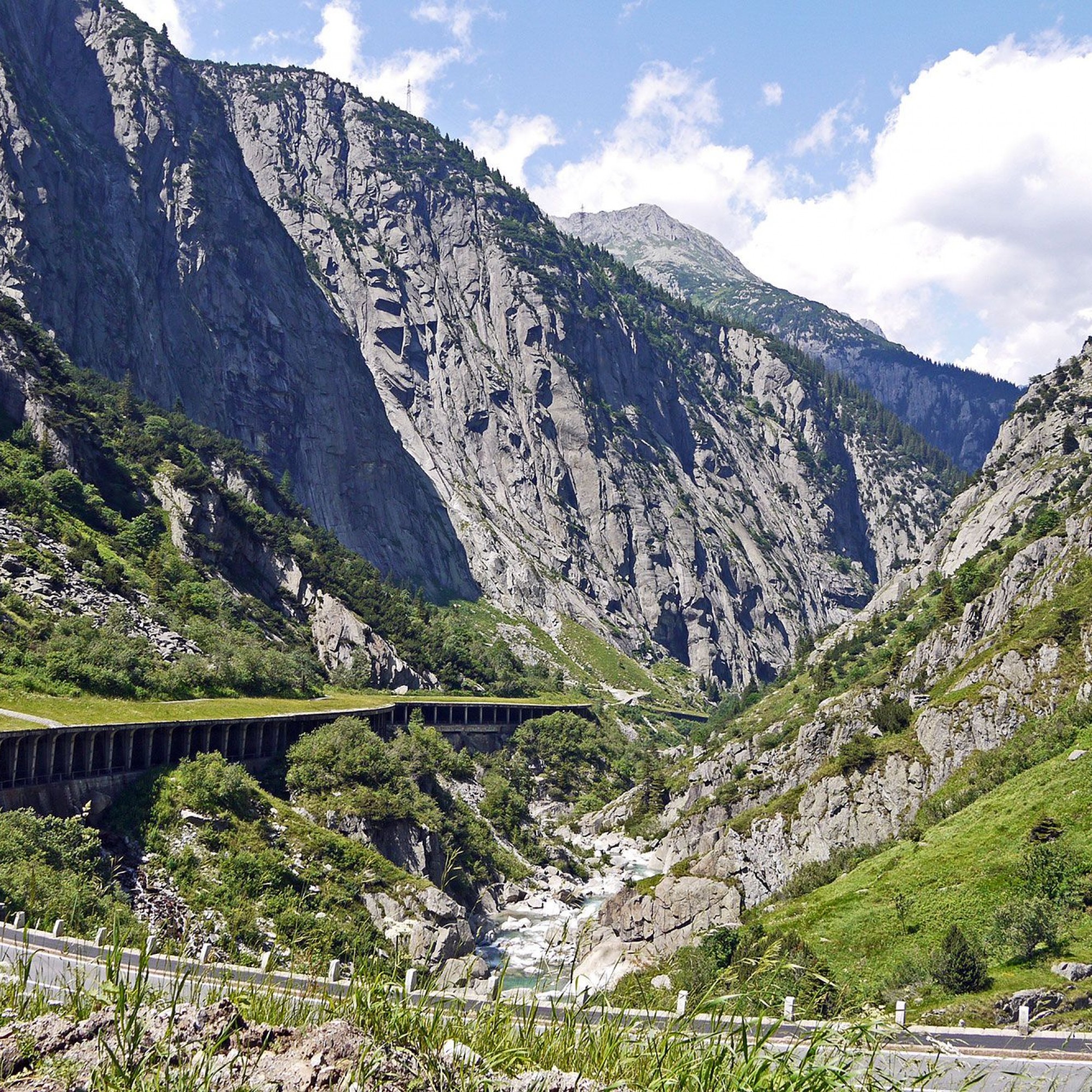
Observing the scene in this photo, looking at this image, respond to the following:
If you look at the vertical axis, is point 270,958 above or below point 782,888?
above

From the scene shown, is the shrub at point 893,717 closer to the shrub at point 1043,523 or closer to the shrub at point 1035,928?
the shrub at point 1043,523

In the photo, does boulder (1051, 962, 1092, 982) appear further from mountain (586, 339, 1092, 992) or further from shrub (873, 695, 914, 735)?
shrub (873, 695, 914, 735)

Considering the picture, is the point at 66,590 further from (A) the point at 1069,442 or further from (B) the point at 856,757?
(A) the point at 1069,442

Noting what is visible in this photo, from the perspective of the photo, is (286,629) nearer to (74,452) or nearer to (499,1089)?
(74,452)

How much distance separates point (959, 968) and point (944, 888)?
12.5 meters

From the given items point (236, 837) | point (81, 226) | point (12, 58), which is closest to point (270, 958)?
point (236, 837)

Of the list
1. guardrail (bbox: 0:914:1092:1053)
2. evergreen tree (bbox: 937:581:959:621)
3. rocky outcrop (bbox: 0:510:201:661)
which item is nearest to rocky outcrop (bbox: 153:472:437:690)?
rocky outcrop (bbox: 0:510:201:661)

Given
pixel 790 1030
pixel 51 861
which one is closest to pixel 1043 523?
pixel 790 1030

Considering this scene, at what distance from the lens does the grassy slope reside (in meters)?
40.7

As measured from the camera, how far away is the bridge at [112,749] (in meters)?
52.2

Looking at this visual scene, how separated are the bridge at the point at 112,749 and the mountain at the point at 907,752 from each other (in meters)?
31.0

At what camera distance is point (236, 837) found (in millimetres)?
56750

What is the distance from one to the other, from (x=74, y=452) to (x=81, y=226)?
91.0m

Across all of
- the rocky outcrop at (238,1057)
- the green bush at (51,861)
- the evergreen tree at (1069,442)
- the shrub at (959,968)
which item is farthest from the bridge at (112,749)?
the evergreen tree at (1069,442)
